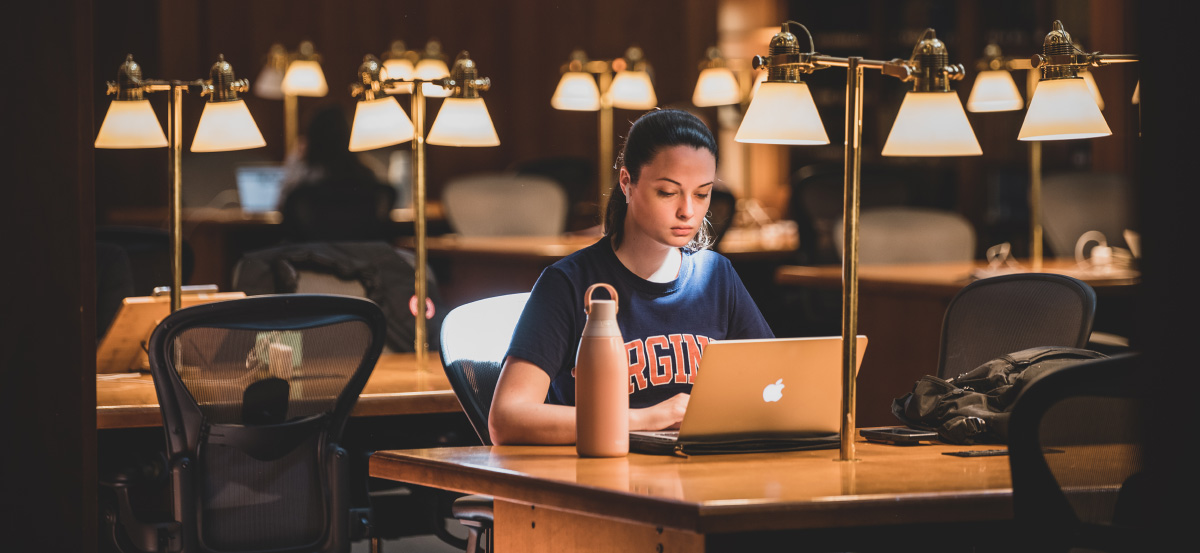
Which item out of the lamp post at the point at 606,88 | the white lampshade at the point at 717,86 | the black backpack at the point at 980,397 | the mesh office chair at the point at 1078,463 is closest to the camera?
the mesh office chair at the point at 1078,463

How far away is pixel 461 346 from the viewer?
8.61ft

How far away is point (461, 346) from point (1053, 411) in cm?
126

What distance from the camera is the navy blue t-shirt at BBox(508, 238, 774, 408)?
2.34 m

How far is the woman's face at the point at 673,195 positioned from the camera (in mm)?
2396

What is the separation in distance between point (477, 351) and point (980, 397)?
921 millimetres

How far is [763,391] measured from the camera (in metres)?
2.02

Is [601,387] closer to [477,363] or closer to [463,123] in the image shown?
[477,363]

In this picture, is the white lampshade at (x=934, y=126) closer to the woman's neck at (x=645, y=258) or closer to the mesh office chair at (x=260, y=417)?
the woman's neck at (x=645, y=258)

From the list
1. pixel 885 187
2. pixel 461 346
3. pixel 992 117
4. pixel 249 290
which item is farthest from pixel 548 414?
pixel 992 117

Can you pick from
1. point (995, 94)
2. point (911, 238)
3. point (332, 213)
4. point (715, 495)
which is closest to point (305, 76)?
point (332, 213)

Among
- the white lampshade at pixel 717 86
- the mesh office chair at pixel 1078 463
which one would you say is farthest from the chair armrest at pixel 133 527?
the white lampshade at pixel 717 86

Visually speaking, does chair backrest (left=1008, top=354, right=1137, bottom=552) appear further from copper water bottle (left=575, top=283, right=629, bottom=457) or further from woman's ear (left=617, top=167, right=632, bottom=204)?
woman's ear (left=617, top=167, right=632, bottom=204)

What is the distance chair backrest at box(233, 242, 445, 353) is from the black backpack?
1.71m

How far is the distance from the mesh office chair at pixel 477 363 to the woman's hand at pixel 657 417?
0.35 meters
